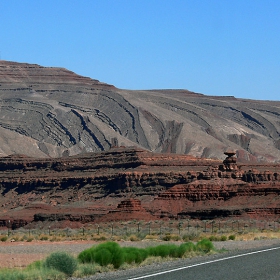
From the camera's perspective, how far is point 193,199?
8881cm

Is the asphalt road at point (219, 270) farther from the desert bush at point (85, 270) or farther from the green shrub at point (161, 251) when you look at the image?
the green shrub at point (161, 251)

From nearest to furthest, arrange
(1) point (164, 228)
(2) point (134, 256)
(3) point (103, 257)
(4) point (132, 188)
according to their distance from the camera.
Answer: (3) point (103, 257) < (2) point (134, 256) < (1) point (164, 228) < (4) point (132, 188)

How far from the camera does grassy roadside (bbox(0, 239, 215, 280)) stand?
25.3 metres

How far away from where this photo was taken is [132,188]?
11962cm

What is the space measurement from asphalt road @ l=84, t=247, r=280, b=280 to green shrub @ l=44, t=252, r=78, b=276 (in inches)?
44.8

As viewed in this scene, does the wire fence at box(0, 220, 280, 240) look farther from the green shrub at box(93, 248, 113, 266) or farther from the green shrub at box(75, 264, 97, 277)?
the green shrub at box(75, 264, 97, 277)

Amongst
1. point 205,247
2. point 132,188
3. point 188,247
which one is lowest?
point 205,247

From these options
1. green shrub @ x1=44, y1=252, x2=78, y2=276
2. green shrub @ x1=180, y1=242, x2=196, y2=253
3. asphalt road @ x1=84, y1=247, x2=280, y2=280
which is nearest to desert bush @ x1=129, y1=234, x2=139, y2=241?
green shrub @ x1=180, y1=242, x2=196, y2=253

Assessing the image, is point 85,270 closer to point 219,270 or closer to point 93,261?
point 93,261

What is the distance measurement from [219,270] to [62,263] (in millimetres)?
4102

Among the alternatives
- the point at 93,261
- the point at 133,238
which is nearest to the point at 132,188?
the point at 133,238

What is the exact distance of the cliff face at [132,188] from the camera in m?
81.3

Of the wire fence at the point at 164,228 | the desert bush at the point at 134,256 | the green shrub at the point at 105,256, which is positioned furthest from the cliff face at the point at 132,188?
the green shrub at the point at 105,256

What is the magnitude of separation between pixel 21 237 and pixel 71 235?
11.6 ft
